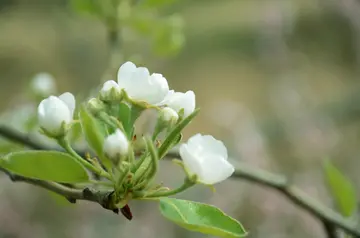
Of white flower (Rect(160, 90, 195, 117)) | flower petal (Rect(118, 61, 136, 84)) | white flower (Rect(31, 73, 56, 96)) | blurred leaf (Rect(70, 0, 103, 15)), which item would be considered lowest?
white flower (Rect(31, 73, 56, 96))

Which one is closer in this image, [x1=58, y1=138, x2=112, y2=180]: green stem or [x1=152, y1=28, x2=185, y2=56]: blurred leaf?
[x1=58, y1=138, x2=112, y2=180]: green stem

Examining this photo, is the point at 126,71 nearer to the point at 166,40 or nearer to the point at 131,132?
the point at 131,132

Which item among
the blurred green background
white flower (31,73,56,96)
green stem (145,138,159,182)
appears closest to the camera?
green stem (145,138,159,182)

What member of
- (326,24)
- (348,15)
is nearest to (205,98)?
(326,24)

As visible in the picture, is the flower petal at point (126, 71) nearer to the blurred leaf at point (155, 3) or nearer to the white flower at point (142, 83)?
the white flower at point (142, 83)

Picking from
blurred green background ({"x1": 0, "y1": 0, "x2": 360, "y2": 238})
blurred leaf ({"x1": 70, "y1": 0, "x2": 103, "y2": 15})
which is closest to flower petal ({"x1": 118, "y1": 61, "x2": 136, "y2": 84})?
blurred green background ({"x1": 0, "y1": 0, "x2": 360, "y2": 238})

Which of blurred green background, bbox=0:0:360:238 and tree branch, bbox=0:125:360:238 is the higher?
tree branch, bbox=0:125:360:238

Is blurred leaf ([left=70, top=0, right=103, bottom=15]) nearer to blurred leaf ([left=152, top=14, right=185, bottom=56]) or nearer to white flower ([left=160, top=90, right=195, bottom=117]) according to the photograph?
blurred leaf ([left=152, top=14, right=185, bottom=56])

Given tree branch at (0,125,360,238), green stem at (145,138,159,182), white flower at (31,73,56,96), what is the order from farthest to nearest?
white flower at (31,73,56,96) → tree branch at (0,125,360,238) → green stem at (145,138,159,182)
